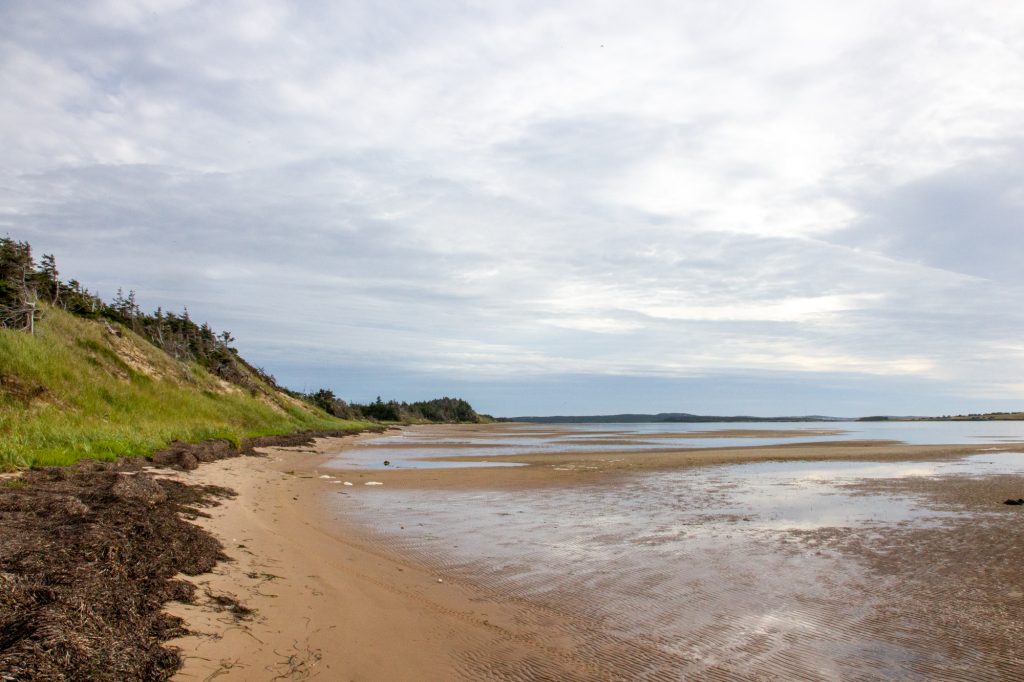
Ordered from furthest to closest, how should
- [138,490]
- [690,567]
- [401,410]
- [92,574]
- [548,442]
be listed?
[401,410] → [548,442] → [138,490] → [690,567] → [92,574]

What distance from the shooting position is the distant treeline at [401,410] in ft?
290

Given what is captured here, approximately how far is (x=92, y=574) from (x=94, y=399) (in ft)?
65.8

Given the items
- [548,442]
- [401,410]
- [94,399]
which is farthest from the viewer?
[401,410]

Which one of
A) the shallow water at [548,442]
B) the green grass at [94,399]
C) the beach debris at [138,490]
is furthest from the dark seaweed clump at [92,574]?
the shallow water at [548,442]

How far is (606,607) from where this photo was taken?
7.31 m

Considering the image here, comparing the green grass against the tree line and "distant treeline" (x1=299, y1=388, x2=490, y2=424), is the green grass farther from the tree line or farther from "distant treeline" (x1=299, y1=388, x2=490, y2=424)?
"distant treeline" (x1=299, y1=388, x2=490, y2=424)

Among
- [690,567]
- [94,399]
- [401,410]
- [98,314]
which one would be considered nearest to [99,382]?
[94,399]

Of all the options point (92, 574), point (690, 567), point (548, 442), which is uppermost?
point (92, 574)

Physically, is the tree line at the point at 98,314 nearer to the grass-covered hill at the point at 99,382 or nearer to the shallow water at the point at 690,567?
the grass-covered hill at the point at 99,382

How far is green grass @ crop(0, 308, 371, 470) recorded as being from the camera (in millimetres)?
15180

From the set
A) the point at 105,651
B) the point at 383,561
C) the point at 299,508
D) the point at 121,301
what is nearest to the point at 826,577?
the point at 383,561

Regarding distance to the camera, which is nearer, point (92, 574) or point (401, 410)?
point (92, 574)

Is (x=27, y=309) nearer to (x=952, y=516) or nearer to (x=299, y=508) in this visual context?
(x=299, y=508)

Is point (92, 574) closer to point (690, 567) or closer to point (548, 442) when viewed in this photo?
point (690, 567)
